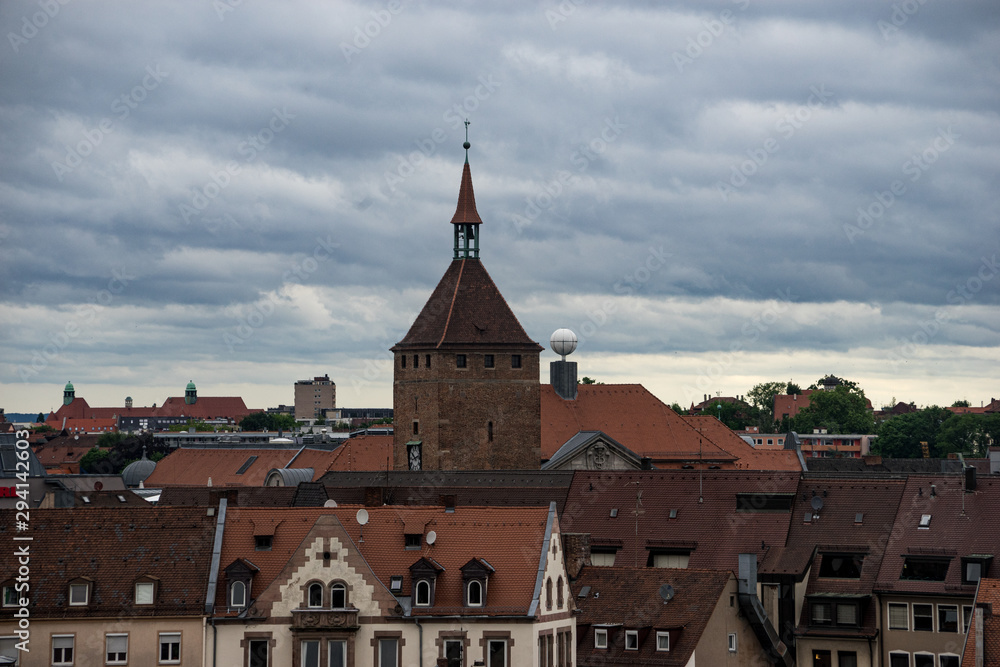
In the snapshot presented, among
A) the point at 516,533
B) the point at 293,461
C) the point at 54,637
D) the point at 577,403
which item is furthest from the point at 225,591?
the point at 293,461

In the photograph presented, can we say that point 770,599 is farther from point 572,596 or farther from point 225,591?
point 225,591

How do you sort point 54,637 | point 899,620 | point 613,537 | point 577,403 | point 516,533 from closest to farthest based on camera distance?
point 54,637 → point 516,533 → point 899,620 → point 613,537 → point 577,403

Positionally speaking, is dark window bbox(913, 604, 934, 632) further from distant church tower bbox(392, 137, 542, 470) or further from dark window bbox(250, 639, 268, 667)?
distant church tower bbox(392, 137, 542, 470)

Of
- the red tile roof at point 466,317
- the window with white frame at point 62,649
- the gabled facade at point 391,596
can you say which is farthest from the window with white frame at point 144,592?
the red tile roof at point 466,317

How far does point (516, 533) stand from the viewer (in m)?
49.5

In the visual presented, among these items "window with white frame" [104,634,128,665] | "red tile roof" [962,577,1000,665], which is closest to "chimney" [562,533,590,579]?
"red tile roof" [962,577,1000,665]

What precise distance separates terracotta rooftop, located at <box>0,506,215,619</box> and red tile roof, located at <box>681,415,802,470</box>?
55381 millimetres

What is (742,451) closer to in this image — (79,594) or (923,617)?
(923,617)

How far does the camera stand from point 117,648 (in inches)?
1826

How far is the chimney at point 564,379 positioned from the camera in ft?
330

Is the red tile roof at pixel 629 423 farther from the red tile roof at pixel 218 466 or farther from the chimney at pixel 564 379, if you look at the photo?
the red tile roof at pixel 218 466

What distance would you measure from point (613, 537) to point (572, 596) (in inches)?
638

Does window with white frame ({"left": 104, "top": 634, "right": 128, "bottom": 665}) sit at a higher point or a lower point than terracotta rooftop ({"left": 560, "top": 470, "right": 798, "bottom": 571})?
lower

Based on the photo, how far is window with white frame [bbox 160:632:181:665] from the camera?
46.6m
